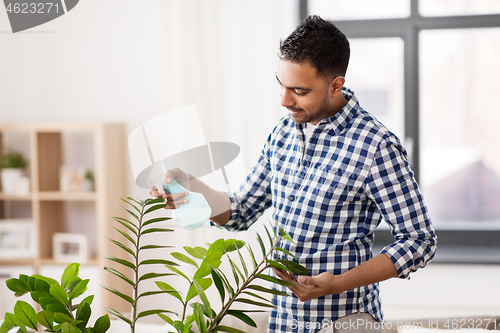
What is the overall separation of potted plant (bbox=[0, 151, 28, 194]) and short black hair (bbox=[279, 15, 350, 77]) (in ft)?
6.46

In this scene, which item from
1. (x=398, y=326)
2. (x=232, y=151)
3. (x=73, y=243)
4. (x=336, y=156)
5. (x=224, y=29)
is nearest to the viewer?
(x=336, y=156)

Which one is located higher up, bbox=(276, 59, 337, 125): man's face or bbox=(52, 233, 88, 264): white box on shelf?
bbox=(276, 59, 337, 125): man's face

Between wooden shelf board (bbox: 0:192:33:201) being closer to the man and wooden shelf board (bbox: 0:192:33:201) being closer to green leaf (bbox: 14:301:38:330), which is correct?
the man

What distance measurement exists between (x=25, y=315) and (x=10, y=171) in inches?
84.5

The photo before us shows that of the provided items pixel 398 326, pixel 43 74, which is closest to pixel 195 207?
Result: pixel 398 326

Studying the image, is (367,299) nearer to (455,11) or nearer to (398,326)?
(398,326)

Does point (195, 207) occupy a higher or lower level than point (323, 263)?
higher

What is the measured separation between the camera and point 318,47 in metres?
1.07

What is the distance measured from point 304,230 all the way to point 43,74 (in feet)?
7.16

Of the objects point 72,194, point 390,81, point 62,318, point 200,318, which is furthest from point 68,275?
point 390,81

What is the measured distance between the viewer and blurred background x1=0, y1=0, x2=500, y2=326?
7.71 ft

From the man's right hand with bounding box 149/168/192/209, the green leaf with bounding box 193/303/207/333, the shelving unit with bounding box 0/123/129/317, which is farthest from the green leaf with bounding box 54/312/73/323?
the shelving unit with bounding box 0/123/129/317

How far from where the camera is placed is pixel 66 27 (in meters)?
2.67

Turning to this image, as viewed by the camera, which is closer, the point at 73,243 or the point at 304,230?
the point at 304,230
